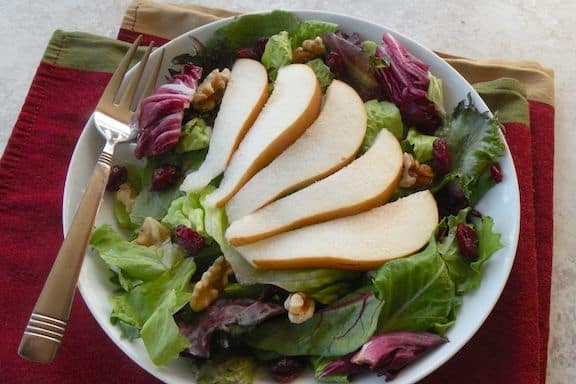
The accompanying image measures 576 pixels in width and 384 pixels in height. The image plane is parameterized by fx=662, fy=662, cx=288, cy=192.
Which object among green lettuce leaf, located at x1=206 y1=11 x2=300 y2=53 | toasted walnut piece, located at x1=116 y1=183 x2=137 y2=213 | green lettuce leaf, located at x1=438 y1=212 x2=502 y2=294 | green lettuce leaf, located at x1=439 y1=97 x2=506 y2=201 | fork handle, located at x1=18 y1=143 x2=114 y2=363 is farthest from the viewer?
green lettuce leaf, located at x1=206 y1=11 x2=300 y2=53

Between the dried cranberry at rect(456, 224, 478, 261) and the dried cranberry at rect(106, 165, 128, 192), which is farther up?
the dried cranberry at rect(456, 224, 478, 261)

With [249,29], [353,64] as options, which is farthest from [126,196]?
[353,64]

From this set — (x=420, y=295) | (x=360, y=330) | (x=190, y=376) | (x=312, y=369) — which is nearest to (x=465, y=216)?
(x=420, y=295)

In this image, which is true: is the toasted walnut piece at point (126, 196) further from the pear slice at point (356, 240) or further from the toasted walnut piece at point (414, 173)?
the toasted walnut piece at point (414, 173)

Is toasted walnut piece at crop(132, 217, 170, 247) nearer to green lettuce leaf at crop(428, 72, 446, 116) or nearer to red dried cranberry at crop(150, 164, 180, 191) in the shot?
red dried cranberry at crop(150, 164, 180, 191)

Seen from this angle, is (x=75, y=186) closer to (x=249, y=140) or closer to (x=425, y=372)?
(x=249, y=140)

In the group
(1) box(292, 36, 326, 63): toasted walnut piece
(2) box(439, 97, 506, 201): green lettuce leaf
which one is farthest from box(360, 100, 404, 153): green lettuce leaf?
(1) box(292, 36, 326, 63): toasted walnut piece

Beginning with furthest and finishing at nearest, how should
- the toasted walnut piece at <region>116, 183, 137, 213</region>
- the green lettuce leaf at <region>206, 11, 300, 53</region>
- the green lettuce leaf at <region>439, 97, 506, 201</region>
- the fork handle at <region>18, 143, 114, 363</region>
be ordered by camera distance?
the green lettuce leaf at <region>206, 11, 300, 53</region>, the toasted walnut piece at <region>116, 183, 137, 213</region>, the green lettuce leaf at <region>439, 97, 506, 201</region>, the fork handle at <region>18, 143, 114, 363</region>
